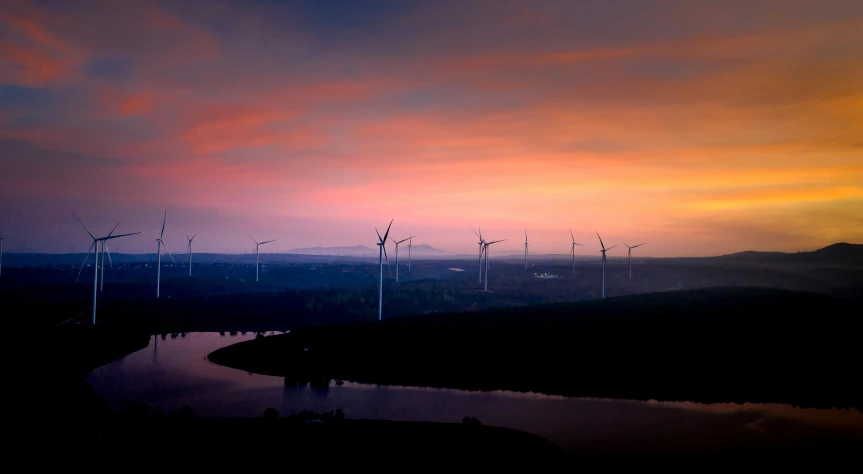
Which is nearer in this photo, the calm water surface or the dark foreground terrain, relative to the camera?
the calm water surface

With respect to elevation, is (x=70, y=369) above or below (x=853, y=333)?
below

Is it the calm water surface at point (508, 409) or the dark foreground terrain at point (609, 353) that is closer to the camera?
the calm water surface at point (508, 409)

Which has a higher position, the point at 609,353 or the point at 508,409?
the point at 609,353

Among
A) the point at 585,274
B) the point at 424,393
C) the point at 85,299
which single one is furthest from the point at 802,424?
the point at 585,274

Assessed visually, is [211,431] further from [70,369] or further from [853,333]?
[853,333]

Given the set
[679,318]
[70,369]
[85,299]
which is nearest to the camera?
[70,369]
